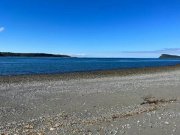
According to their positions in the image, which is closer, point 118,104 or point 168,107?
point 168,107

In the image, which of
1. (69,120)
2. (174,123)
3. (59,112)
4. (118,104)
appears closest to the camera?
(174,123)

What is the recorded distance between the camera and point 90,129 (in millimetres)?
11562

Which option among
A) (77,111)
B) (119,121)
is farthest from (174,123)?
(77,111)

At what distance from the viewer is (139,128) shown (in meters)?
11.7

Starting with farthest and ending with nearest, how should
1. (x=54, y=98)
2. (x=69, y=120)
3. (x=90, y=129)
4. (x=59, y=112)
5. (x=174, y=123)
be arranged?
(x=54, y=98) < (x=59, y=112) < (x=69, y=120) < (x=174, y=123) < (x=90, y=129)

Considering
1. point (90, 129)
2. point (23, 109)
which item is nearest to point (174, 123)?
point (90, 129)

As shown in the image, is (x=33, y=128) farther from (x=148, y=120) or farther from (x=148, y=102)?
(x=148, y=102)

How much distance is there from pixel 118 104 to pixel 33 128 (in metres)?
7.57

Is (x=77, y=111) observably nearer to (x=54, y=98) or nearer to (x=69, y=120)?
(x=69, y=120)

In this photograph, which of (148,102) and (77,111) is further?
(148,102)

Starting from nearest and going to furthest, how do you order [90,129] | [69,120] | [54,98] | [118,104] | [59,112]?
1. [90,129]
2. [69,120]
3. [59,112]
4. [118,104]
5. [54,98]

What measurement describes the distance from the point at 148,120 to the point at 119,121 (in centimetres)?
131

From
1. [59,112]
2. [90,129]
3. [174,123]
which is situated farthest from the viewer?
[59,112]

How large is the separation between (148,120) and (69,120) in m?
3.67
